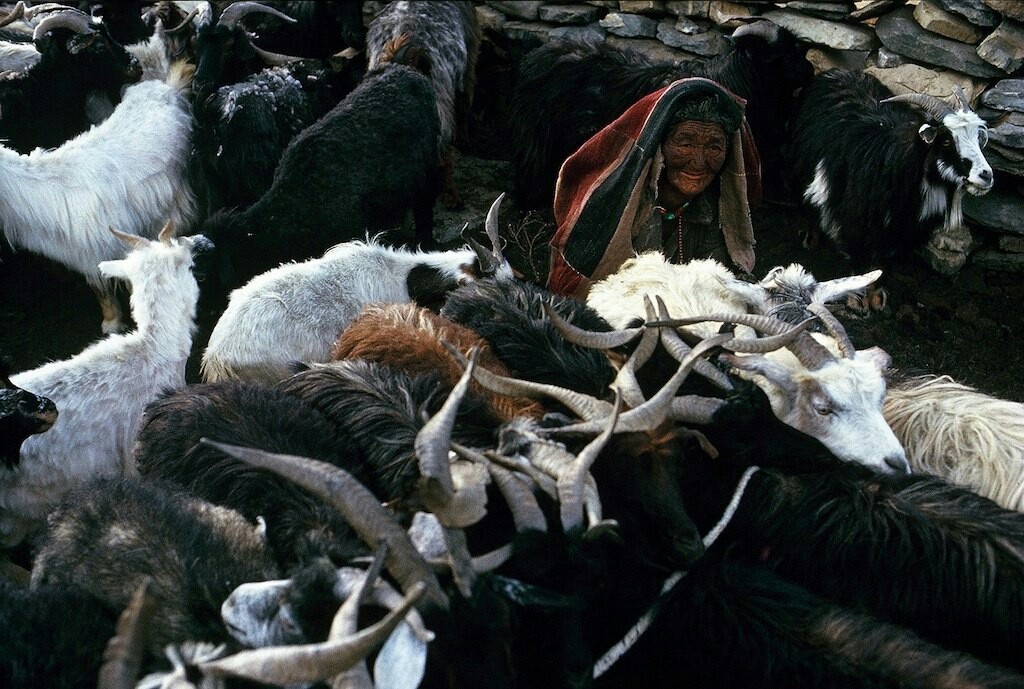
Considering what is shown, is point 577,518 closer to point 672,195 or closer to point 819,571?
point 819,571

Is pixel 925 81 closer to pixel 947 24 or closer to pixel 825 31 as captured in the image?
pixel 947 24

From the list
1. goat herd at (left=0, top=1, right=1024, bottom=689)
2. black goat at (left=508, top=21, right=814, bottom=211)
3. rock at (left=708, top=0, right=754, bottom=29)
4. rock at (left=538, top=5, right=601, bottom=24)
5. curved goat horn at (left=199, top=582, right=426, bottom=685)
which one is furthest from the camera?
rock at (left=538, top=5, right=601, bottom=24)

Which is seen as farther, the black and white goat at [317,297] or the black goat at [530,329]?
the black and white goat at [317,297]

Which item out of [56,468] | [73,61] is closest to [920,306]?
[56,468]

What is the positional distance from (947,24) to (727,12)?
5.51ft

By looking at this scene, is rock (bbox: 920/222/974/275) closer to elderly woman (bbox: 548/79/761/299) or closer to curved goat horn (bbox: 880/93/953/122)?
curved goat horn (bbox: 880/93/953/122)

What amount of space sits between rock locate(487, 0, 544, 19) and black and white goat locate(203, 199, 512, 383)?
3.84m

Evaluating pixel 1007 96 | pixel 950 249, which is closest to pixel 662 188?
pixel 950 249

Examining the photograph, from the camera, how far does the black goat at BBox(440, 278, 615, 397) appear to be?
3920mm

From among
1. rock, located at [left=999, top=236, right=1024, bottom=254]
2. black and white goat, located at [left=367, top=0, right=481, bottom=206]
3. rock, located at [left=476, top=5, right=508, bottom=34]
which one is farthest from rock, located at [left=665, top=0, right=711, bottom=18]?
rock, located at [left=999, top=236, right=1024, bottom=254]

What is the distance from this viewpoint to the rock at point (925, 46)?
6.46 meters

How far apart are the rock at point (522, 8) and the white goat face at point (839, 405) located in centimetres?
531

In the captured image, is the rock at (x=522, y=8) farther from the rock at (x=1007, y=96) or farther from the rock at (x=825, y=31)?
the rock at (x=1007, y=96)

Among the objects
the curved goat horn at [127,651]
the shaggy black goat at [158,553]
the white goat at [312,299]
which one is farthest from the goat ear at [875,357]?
the curved goat horn at [127,651]
